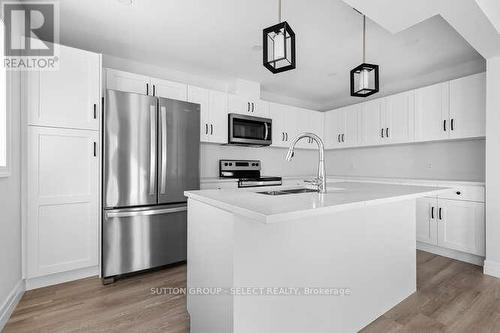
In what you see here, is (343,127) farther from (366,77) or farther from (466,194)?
(366,77)

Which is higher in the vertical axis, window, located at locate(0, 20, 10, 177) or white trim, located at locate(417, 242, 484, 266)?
window, located at locate(0, 20, 10, 177)

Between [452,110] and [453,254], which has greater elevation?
[452,110]

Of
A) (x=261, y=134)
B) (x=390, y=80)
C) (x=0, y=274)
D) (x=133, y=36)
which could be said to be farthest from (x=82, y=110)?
(x=390, y=80)

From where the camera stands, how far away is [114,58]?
322 centimetres

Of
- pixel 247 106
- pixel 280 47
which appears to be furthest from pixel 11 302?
pixel 247 106

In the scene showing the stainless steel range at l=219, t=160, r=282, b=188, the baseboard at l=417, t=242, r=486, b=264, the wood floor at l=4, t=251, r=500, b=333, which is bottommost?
the wood floor at l=4, t=251, r=500, b=333

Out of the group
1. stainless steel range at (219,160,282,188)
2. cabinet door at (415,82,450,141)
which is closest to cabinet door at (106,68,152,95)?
stainless steel range at (219,160,282,188)

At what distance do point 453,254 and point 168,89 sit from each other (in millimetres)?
4113

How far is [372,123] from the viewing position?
4129 mm

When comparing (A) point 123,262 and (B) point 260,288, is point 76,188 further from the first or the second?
(B) point 260,288

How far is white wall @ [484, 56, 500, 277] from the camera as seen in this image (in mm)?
2539

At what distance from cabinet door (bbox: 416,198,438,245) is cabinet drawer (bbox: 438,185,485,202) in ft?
0.61

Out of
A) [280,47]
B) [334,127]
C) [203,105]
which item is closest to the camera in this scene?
[280,47]

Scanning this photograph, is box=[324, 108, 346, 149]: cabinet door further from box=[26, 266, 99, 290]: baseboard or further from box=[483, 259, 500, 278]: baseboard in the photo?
box=[26, 266, 99, 290]: baseboard
